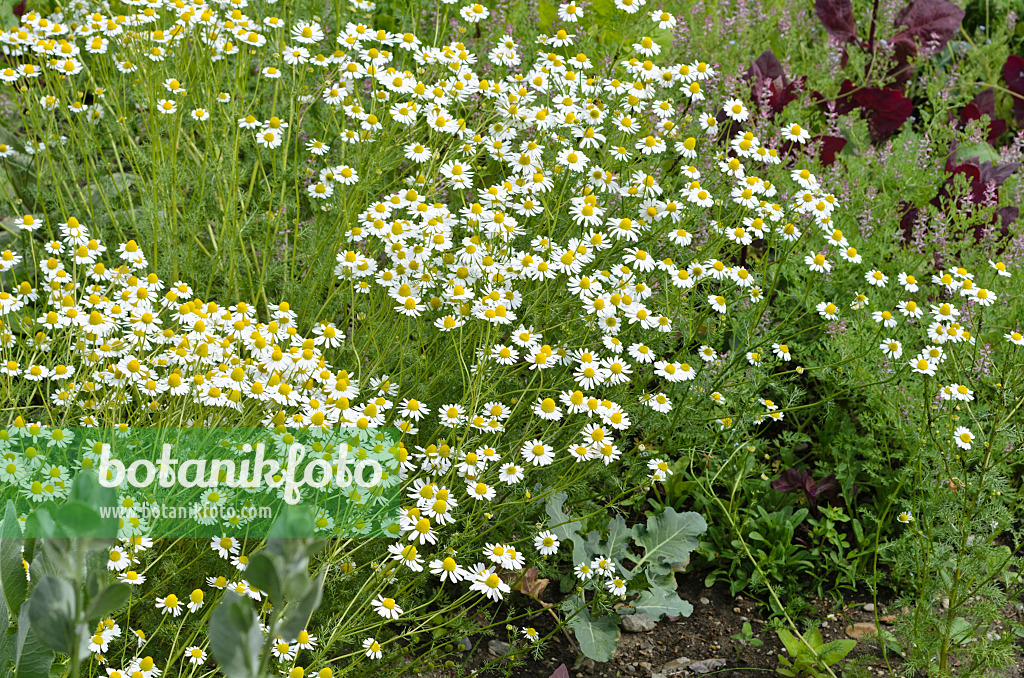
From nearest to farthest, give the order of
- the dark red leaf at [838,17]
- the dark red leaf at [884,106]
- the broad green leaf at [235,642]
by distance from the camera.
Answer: the broad green leaf at [235,642] → the dark red leaf at [884,106] → the dark red leaf at [838,17]

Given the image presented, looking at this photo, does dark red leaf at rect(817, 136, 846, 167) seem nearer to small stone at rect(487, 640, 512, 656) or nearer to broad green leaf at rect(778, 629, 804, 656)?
broad green leaf at rect(778, 629, 804, 656)

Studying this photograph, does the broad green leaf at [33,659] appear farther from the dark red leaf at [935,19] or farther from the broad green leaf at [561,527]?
the dark red leaf at [935,19]

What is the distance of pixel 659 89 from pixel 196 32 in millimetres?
1585

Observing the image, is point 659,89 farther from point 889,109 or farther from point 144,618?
point 144,618

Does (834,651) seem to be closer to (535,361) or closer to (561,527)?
(561,527)

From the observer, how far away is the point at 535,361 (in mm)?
2248

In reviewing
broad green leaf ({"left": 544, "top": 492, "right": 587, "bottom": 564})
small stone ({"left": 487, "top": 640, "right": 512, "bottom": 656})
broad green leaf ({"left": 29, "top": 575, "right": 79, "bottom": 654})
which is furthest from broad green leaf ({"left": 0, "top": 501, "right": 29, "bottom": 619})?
small stone ({"left": 487, "top": 640, "right": 512, "bottom": 656})

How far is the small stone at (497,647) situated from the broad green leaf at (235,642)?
6.39 ft

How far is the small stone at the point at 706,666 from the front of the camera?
8.00 feet

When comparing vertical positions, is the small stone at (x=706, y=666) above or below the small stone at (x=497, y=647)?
above

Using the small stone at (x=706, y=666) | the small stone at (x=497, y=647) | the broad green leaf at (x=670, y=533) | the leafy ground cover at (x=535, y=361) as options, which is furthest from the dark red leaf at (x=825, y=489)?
the small stone at (x=497, y=647)

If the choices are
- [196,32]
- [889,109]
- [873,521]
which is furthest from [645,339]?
[889,109]

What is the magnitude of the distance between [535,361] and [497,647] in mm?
820

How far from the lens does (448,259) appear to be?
8.14 feet
